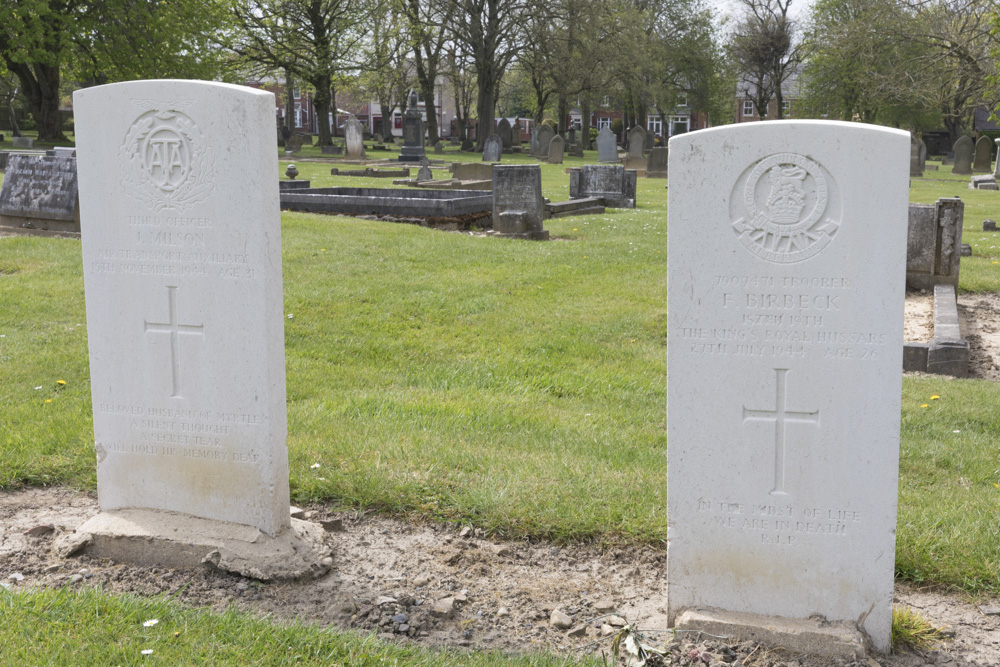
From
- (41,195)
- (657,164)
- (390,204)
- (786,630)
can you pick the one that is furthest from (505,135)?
(786,630)

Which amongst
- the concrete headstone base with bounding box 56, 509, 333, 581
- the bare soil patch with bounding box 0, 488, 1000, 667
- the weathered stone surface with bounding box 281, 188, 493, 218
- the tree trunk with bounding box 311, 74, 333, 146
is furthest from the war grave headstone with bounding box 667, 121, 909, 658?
the tree trunk with bounding box 311, 74, 333, 146

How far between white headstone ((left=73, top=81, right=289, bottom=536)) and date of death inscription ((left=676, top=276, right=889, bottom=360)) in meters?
1.76

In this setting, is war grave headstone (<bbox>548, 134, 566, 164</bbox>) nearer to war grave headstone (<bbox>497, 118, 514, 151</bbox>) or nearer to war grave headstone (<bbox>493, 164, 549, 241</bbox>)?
war grave headstone (<bbox>497, 118, 514, 151</bbox>)

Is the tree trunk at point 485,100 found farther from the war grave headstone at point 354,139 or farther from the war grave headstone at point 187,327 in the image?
the war grave headstone at point 187,327

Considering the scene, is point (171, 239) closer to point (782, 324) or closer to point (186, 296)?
point (186, 296)

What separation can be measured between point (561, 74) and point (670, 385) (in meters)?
42.0

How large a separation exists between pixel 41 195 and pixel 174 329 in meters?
10.1

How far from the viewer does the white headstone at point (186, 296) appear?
3.69 m

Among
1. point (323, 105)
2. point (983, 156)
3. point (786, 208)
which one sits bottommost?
Result: point (786, 208)

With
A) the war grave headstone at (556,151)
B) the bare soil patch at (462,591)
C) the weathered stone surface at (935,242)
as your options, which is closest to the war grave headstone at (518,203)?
the weathered stone surface at (935,242)

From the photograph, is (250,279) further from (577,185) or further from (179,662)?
(577,185)

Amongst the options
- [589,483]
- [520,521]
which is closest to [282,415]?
[520,521]

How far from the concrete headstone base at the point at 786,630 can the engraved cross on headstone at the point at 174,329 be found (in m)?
2.27

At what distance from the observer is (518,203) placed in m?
14.6
